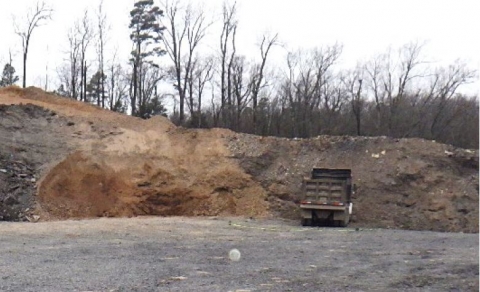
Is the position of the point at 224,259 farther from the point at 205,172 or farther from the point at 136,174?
the point at 205,172

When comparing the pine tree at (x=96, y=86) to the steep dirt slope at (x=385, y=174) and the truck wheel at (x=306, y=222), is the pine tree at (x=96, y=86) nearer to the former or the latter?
the steep dirt slope at (x=385, y=174)

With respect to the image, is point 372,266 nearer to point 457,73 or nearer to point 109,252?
point 109,252

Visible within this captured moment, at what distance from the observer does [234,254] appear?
45.6 ft

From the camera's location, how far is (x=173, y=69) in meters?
54.5

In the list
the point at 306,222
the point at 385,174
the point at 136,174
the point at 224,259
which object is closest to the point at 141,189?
the point at 136,174

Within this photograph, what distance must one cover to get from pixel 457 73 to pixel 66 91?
38.1m

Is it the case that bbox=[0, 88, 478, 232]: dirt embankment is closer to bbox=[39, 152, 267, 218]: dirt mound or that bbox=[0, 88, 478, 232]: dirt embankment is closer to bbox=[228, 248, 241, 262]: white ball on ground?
bbox=[39, 152, 267, 218]: dirt mound

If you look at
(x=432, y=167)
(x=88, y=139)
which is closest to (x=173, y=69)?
(x=88, y=139)

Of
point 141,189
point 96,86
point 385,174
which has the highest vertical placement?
point 96,86

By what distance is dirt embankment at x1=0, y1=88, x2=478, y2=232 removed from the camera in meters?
25.1

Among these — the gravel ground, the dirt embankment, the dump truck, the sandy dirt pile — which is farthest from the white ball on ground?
A: the sandy dirt pile

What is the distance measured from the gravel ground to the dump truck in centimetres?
141

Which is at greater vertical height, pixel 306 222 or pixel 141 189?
pixel 141 189

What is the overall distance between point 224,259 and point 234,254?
0.94 metres
